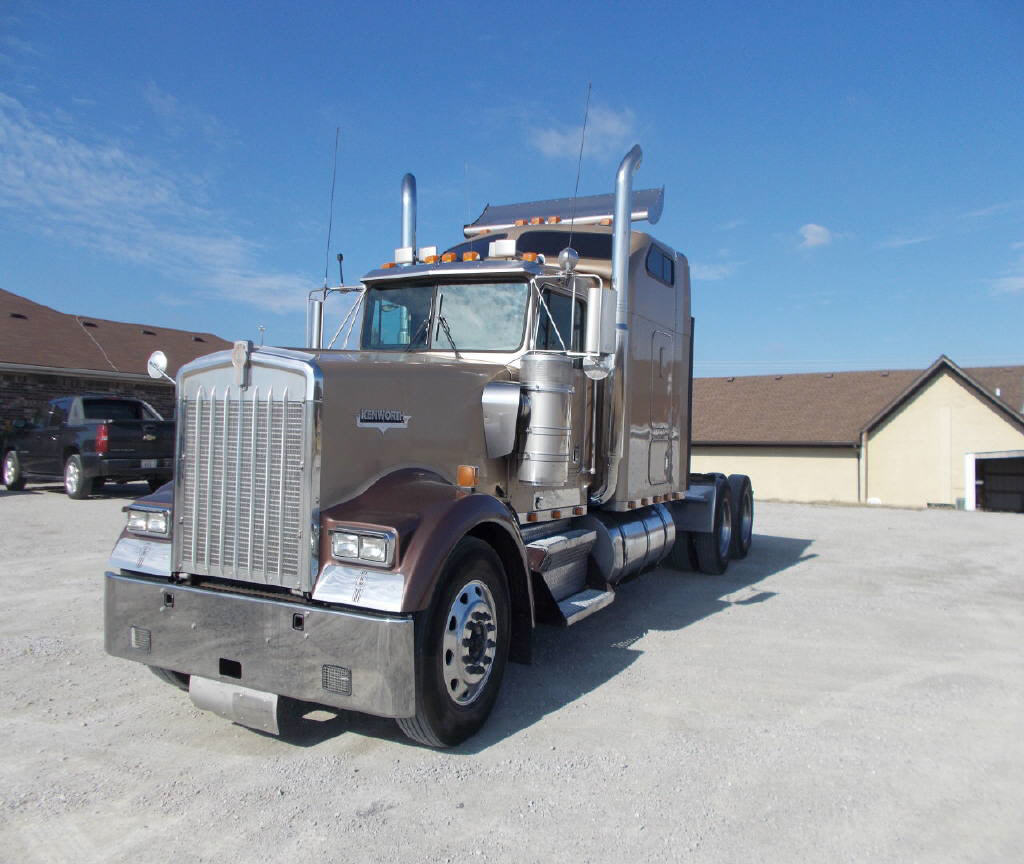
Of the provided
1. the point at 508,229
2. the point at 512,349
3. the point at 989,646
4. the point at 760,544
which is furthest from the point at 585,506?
the point at 760,544

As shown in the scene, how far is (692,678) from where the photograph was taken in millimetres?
5309

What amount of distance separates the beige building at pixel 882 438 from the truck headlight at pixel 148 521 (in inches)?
1114

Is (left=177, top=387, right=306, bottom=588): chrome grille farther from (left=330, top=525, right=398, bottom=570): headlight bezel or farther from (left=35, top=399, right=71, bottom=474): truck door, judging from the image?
(left=35, top=399, right=71, bottom=474): truck door

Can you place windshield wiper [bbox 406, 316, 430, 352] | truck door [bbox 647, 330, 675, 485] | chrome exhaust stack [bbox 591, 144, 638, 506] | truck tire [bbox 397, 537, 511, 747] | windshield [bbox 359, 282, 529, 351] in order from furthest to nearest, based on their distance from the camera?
truck door [bbox 647, 330, 675, 485], chrome exhaust stack [bbox 591, 144, 638, 506], windshield wiper [bbox 406, 316, 430, 352], windshield [bbox 359, 282, 529, 351], truck tire [bbox 397, 537, 511, 747]

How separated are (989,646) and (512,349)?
446 cm

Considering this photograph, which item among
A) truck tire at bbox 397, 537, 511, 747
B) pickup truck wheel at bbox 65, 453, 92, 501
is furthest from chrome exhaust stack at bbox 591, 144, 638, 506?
pickup truck wheel at bbox 65, 453, 92, 501

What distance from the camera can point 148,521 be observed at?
429cm

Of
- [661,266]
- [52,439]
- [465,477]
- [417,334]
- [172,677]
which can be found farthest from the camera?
[52,439]

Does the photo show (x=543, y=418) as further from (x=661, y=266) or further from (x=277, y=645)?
(x=661, y=266)

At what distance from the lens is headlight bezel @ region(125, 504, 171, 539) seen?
4.23 metres

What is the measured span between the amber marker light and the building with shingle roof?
1838 centimetres

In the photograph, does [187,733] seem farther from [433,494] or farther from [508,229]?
[508,229]

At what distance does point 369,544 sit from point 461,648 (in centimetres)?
81

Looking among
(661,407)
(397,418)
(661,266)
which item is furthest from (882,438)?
(397,418)
